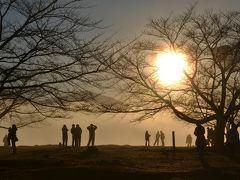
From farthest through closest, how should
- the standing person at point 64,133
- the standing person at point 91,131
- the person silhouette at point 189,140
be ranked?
the person silhouette at point 189,140 < the standing person at point 64,133 < the standing person at point 91,131

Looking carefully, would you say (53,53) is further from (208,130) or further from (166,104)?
(208,130)

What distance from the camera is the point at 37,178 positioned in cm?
1838

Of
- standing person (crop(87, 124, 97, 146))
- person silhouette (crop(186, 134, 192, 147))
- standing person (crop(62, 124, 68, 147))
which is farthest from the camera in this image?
person silhouette (crop(186, 134, 192, 147))

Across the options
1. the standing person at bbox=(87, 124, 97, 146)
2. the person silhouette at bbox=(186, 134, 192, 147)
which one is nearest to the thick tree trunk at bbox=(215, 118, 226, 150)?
the standing person at bbox=(87, 124, 97, 146)

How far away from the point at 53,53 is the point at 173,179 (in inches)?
255

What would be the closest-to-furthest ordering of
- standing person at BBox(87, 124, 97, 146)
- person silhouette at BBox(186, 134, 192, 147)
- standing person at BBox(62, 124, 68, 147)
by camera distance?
standing person at BBox(87, 124, 97, 146) → standing person at BBox(62, 124, 68, 147) → person silhouette at BBox(186, 134, 192, 147)

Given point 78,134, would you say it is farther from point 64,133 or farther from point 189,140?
point 189,140

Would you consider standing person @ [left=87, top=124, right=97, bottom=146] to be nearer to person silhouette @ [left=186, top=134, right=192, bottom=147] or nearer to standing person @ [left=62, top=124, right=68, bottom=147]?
standing person @ [left=62, top=124, right=68, bottom=147]

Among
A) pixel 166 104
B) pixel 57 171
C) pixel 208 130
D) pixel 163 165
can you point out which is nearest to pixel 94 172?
pixel 57 171

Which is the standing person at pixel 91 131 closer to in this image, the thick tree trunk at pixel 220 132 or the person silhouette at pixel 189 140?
the thick tree trunk at pixel 220 132

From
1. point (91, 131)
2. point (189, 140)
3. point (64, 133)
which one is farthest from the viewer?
point (189, 140)

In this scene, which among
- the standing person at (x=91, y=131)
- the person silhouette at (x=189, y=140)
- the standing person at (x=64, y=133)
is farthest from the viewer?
the person silhouette at (x=189, y=140)

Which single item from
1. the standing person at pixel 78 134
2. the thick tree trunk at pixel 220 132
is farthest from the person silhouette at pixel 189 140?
the standing person at pixel 78 134

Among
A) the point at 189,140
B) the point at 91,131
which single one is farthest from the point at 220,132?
the point at 189,140
